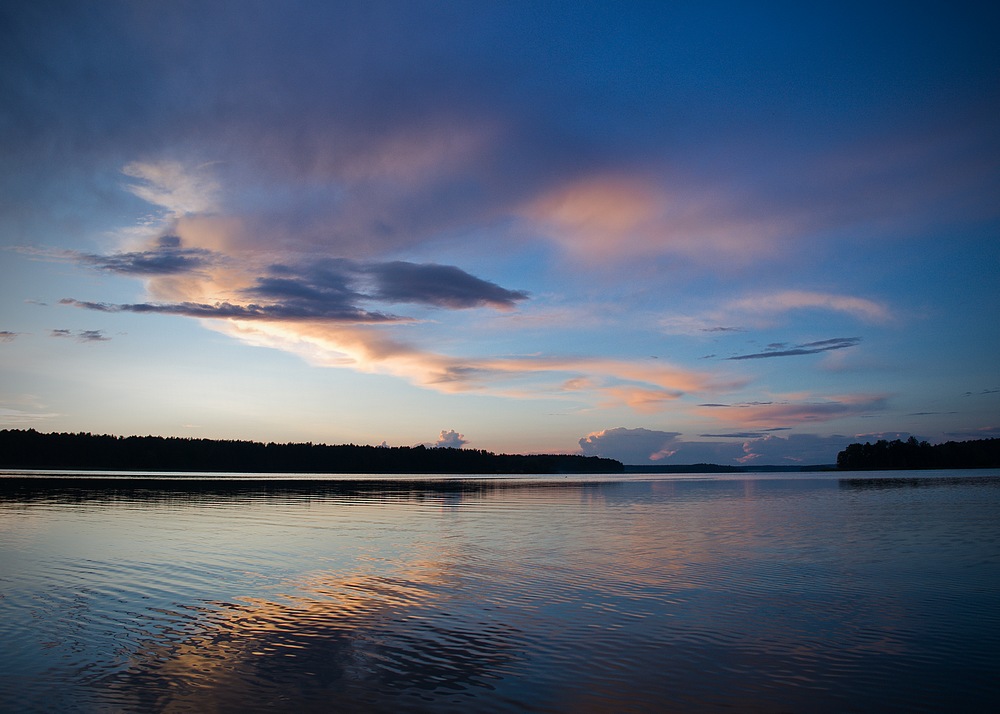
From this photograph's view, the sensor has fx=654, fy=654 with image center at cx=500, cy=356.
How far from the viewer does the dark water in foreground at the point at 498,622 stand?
10.8 metres

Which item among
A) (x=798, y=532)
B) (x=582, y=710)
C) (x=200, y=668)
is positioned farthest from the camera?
(x=798, y=532)

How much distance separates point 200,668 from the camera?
11992 mm

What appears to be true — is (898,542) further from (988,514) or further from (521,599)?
(521,599)

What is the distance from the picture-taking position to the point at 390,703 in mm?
10305

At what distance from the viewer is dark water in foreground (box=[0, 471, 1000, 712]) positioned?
10.8 meters

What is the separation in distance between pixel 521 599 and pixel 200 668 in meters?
8.54

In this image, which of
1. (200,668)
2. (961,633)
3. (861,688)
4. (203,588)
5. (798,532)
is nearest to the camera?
(861,688)

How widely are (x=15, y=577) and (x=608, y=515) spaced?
114 ft

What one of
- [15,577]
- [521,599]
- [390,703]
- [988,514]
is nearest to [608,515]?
[988,514]

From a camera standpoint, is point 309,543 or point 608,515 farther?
point 608,515

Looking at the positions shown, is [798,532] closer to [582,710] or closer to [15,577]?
[582,710]

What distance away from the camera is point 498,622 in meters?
15.5

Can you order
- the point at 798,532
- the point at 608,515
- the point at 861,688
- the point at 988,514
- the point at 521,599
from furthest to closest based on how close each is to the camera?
the point at 608,515
the point at 988,514
the point at 798,532
the point at 521,599
the point at 861,688

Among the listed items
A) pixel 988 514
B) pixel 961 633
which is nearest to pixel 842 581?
pixel 961 633
